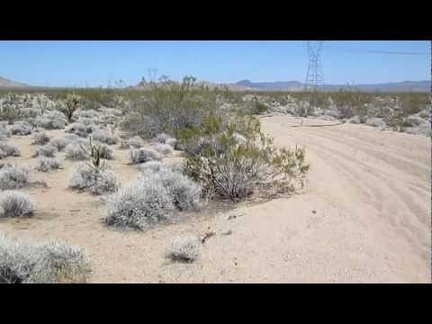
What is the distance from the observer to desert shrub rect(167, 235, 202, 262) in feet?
19.4

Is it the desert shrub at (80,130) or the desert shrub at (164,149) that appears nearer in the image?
the desert shrub at (164,149)

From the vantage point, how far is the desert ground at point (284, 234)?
5500 millimetres

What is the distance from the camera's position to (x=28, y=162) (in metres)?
13.4

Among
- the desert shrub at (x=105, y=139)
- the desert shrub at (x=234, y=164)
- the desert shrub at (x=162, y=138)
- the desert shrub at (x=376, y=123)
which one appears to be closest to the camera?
the desert shrub at (x=234, y=164)

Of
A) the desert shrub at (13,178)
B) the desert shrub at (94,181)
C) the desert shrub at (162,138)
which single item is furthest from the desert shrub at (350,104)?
the desert shrub at (13,178)

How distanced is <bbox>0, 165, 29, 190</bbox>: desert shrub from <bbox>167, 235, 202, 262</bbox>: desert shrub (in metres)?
5.34

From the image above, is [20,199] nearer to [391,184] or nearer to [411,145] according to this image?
[391,184]

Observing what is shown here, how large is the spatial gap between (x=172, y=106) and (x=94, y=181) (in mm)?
8539

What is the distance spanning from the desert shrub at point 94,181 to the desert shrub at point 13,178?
3.27 ft

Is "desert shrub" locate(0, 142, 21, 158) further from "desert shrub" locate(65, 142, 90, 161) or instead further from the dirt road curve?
the dirt road curve

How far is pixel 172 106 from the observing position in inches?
717

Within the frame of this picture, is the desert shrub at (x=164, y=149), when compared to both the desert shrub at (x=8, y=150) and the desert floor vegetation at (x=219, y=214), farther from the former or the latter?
the desert shrub at (x=8, y=150)

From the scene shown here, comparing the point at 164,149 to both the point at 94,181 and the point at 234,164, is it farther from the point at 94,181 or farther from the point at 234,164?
the point at 234,164

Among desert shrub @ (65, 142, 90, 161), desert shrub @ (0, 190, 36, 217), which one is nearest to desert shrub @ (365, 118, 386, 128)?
desert shrub @ (65, 142, 90, 161)
